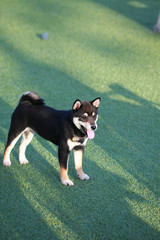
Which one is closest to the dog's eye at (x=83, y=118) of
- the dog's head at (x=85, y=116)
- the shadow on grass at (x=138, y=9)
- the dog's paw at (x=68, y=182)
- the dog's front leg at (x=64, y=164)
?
the dog's head at (x=85, y=116)

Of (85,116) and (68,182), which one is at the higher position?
(85,116)

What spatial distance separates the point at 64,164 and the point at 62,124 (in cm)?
46

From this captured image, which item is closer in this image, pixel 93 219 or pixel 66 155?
pixel 93 219

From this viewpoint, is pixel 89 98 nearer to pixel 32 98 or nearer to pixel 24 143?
pixel 24 143

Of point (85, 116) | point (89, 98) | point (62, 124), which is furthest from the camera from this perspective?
point (89, 98)

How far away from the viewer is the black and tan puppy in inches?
139

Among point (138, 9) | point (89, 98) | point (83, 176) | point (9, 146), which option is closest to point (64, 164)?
point (83, 176)

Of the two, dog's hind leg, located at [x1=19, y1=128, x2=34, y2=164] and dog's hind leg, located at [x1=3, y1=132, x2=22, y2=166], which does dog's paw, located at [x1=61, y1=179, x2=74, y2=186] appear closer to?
dog's hind leg, located at [x1=19, y1=128, x2=34, y2=164]

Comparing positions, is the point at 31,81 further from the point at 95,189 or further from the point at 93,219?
the point at 93,219

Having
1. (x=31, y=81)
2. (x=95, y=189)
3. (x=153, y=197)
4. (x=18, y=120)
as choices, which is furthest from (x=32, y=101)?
(x=31, y=81)

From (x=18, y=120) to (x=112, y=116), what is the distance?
6.56 ft

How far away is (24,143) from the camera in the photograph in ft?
13.8

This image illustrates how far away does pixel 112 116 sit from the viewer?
5449mm

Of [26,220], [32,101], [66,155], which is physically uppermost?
[32,101]
